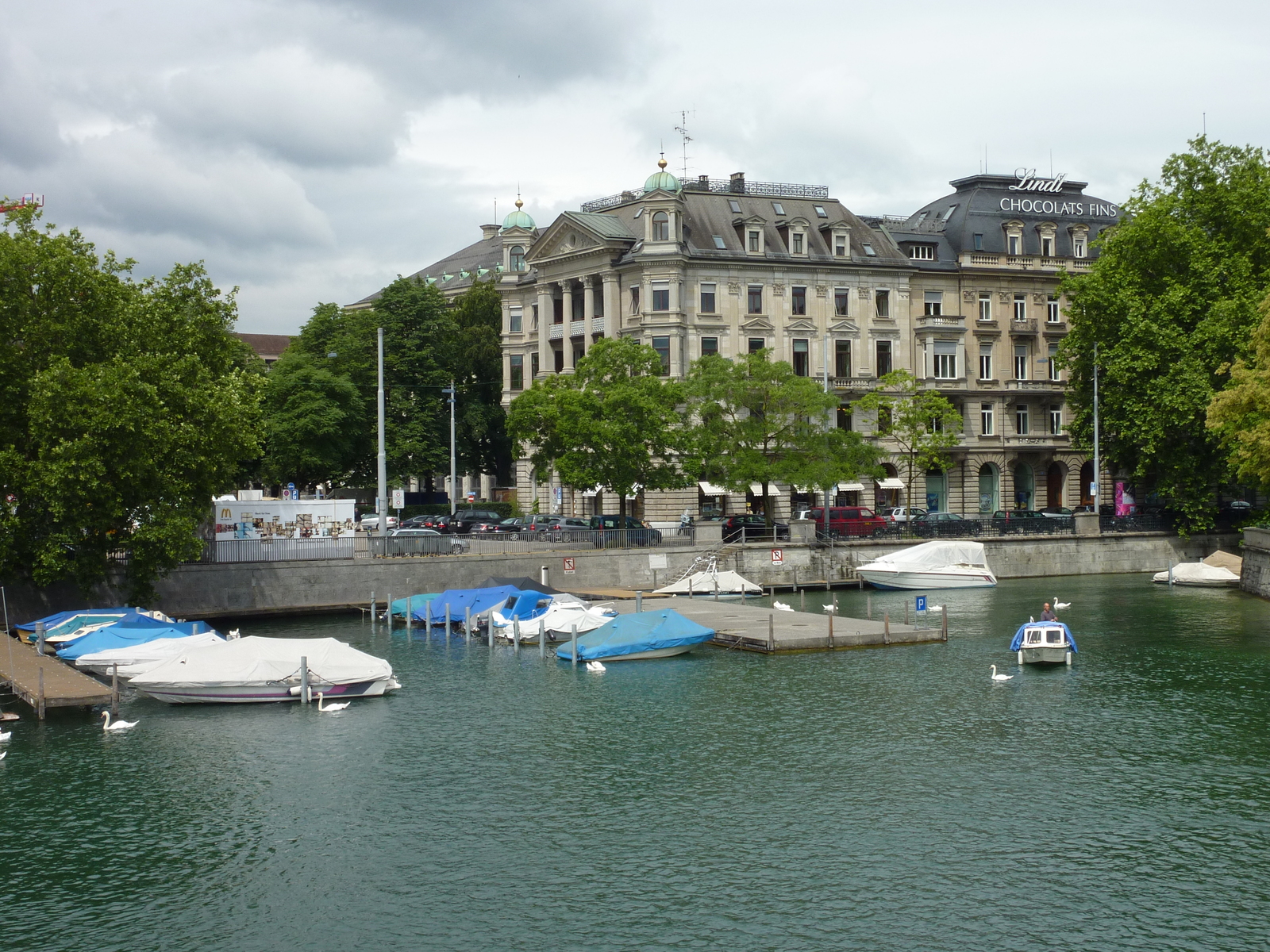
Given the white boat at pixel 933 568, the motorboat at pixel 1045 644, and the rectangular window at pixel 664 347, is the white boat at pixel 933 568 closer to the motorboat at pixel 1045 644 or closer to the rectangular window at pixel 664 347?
the rectangular window at pixel 664 347

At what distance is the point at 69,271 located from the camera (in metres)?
51.5

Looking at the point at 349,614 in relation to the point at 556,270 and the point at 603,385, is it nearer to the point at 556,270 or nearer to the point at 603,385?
the point at 603,385

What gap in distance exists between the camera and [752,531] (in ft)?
249

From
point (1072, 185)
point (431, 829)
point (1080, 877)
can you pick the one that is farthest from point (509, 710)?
point (1072, 185)

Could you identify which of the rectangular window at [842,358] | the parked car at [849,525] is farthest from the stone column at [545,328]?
the parked car at [849,525]

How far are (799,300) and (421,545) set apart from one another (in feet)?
126

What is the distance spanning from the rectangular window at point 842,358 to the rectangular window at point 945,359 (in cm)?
741

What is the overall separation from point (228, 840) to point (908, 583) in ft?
171

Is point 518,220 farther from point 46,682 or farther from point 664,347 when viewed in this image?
point 46,682

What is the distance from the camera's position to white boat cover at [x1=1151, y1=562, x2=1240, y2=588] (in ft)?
250

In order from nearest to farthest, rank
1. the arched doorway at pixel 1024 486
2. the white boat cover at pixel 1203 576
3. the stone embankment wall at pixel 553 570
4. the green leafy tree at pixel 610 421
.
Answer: the stone embankment wall at pixel 553 570 → the green leafy tree at pixel 610 421 → the white boat cover at pixel 1203 576 → the arched doorway at pixel 1024 486

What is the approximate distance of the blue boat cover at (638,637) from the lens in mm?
49812

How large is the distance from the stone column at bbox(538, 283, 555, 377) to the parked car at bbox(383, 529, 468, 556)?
30.5 metres

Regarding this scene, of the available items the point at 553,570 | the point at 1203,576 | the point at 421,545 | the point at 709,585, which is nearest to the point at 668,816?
the point at 709,585
